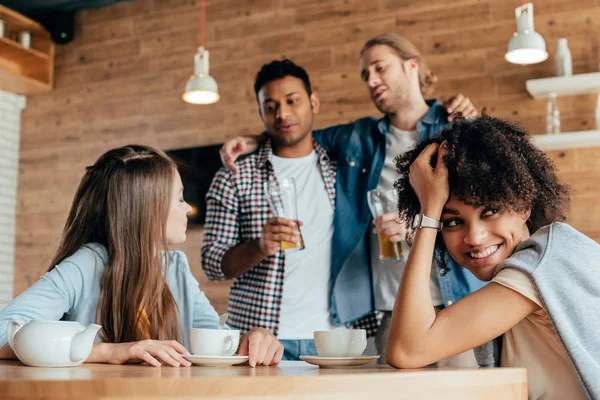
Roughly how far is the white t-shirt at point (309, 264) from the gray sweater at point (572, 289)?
4.36ft

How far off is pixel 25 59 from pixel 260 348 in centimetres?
441

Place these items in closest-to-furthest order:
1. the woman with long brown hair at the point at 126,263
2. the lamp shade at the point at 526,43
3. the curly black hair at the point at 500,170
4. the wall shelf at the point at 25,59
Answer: the curly black hair at the point at 500,170 < the woman with long brown hair at the point at 126,263 < the lamp shade at the point at 526,43 < the wall shelf at the point at 25,59

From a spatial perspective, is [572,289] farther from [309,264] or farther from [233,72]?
[233,72]

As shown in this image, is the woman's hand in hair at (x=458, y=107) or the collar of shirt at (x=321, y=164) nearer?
the woman's hand in hair at (x=458, y=107)

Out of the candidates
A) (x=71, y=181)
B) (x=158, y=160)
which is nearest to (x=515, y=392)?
(x=158, y=160)

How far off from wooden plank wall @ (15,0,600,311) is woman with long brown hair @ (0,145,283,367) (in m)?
2.49

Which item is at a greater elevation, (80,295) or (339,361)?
(80,295)

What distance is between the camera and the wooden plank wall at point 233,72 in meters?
3.71

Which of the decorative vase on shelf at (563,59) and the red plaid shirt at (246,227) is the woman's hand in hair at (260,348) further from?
the decorative vase on shelf at (563,59)

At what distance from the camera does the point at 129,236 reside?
5.49 ft

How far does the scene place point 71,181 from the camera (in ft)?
16.5

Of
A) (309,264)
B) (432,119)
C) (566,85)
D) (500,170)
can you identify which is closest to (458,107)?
(432,119)

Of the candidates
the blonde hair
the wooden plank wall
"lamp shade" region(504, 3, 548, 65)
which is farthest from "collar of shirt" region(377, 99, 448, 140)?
the wooden plank wall

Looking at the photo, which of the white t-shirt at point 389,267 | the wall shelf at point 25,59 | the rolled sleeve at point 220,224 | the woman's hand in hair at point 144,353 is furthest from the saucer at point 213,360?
the wall shelf at point 25,59
